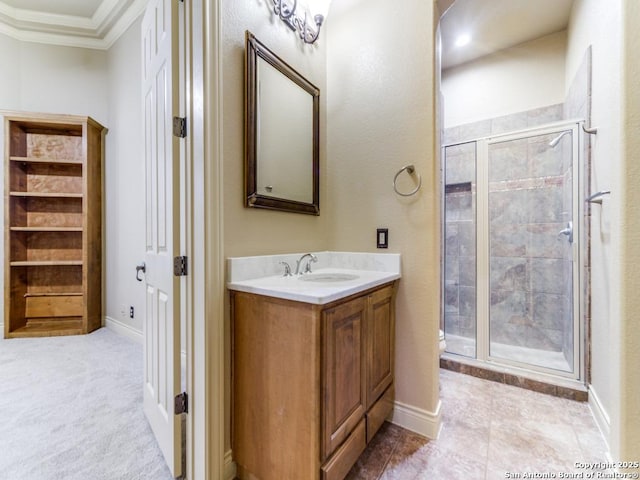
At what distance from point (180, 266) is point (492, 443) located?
5.88ft

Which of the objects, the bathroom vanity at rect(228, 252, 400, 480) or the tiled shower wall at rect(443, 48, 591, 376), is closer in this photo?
the bathroom vanity at rect(228, 252, 400, 480)

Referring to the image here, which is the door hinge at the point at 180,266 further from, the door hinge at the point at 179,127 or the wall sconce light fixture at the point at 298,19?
the wall sconce light fixture at the point at 298,19

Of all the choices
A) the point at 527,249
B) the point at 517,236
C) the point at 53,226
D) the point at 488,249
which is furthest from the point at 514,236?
the point at 53,226

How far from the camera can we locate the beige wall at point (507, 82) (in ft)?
8.08

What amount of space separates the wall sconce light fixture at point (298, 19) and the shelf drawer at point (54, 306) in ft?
11.3

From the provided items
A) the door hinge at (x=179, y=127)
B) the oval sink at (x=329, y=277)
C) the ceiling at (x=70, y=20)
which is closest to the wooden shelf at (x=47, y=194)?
the ceiling at (x=70, y=20)

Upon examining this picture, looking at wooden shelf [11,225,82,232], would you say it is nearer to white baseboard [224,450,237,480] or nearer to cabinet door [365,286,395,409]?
white baseboard [224,450,237,480]

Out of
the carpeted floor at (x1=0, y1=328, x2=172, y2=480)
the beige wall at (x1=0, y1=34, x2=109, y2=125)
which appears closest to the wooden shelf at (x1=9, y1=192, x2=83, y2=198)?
the beige wall at (x1=0, y1=34, x2=109, y2=125)

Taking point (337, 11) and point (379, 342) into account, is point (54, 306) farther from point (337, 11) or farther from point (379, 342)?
point (337, 11)

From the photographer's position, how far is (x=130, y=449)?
1.40 meters

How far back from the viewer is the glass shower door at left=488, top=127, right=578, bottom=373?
231 cm

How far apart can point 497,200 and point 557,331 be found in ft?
4.05

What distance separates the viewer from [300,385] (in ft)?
3.34

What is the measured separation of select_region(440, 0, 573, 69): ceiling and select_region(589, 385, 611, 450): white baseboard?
2.76 m
